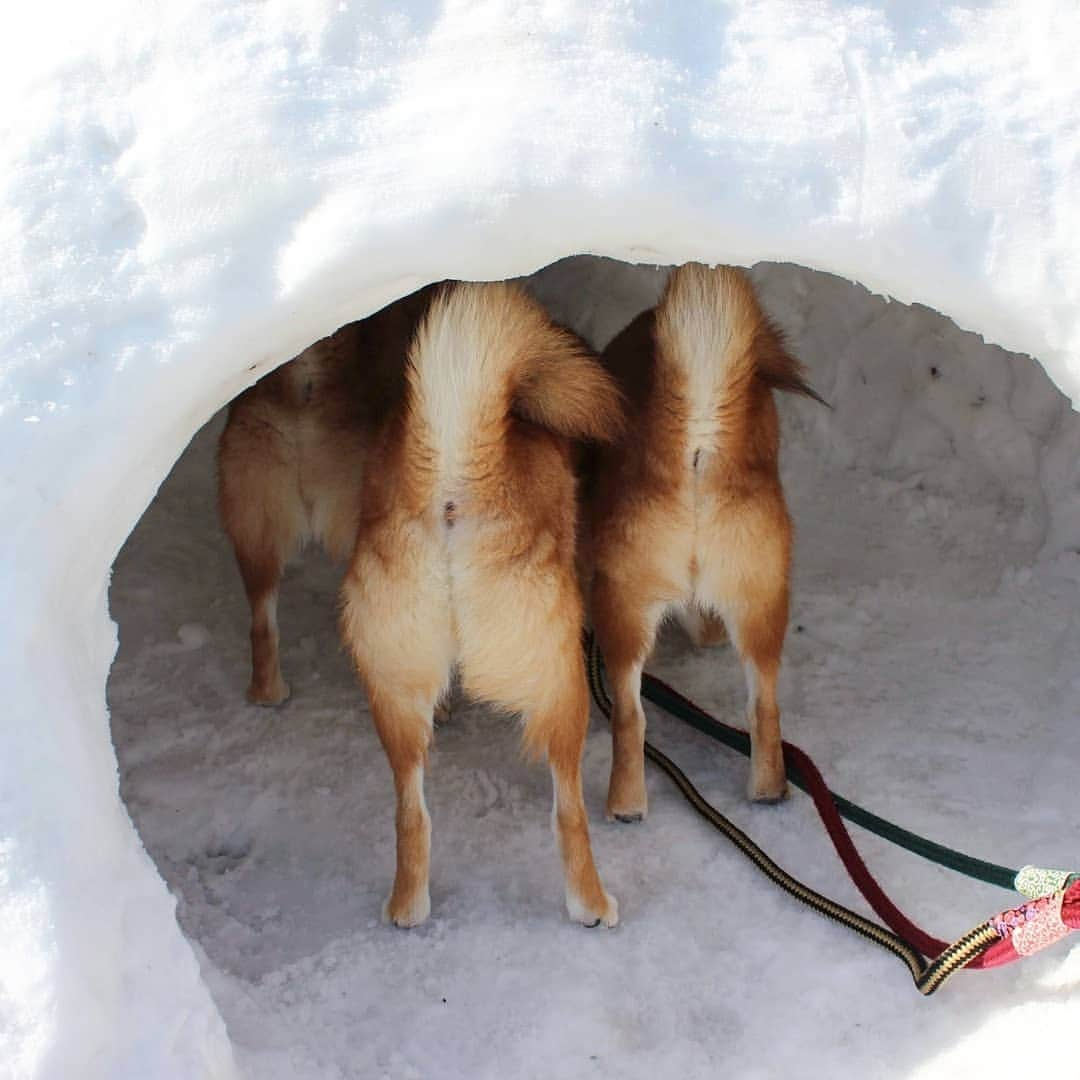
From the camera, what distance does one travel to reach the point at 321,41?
2.43 metres

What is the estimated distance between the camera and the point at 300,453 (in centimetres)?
346

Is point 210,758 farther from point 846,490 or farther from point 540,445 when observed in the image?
point 846,490

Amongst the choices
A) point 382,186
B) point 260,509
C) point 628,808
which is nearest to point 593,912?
point 628,808

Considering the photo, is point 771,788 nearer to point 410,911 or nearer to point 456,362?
point 410,911

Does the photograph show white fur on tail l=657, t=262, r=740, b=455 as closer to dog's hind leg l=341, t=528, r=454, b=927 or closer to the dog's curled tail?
the dog's curled tail

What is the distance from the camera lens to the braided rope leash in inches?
90.3

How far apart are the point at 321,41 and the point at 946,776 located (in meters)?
2.28

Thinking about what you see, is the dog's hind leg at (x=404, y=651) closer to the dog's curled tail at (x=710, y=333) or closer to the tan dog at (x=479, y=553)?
the tan dog at (x=479, y=553)

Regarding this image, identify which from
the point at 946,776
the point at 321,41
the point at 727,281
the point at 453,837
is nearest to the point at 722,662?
the point at 946,776

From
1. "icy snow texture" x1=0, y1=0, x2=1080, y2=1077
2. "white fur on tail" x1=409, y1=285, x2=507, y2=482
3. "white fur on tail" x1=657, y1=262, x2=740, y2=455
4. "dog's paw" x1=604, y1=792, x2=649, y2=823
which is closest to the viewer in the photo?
"icy snow texture" x1=0, y1=0, x2=1080, y2=1077

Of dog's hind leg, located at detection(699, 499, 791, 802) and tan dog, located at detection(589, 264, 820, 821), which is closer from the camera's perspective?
tan dog, located at detection(589, 264, 820, 821)

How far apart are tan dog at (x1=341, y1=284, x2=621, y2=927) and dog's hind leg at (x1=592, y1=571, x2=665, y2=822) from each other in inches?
12.1

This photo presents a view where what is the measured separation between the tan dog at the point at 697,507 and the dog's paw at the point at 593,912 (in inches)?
14.6

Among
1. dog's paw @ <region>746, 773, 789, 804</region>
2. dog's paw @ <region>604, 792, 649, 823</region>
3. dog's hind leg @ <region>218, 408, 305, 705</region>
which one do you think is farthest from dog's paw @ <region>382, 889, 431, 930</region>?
dog's hind leg @ <region>218, 408, 305, 705</region>
